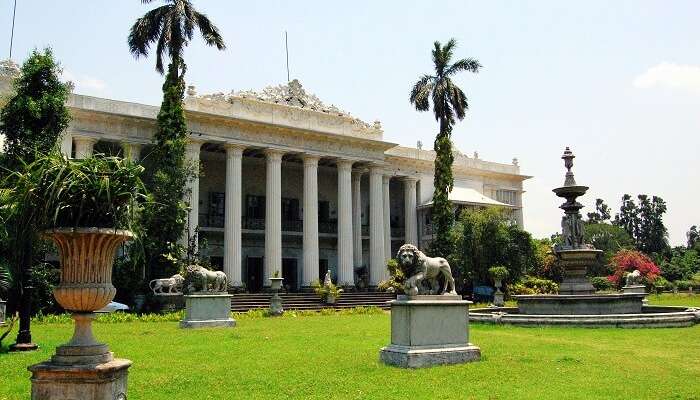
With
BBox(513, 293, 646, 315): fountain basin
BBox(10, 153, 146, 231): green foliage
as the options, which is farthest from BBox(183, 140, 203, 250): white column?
BBox(10, 153, 146, 231): green foliage

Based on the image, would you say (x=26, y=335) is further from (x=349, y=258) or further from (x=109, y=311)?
(x=349, y=258)

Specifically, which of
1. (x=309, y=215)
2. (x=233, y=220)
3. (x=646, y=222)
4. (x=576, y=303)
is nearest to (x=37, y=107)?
(x=233, y=220)

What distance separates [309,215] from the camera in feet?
108

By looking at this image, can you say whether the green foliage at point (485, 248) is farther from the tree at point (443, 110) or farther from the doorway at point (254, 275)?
the doorway at point (254, 275)

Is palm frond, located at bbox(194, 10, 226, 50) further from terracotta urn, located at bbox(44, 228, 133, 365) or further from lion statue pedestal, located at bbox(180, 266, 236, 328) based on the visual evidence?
terracotta urn, located at bbox(44, 228, 133, 365)

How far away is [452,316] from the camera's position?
9.70 m

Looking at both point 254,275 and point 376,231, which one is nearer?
point 376,231

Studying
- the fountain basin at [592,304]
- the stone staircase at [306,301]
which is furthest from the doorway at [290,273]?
the fountain basin at [592,304]

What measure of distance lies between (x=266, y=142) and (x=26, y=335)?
21.0m

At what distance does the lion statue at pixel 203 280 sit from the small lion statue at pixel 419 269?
31.9ft

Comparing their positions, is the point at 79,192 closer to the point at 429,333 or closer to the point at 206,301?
the point at 429,333

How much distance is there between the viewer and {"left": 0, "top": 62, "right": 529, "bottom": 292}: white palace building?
29.7 metres

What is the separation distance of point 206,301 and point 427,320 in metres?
9.91

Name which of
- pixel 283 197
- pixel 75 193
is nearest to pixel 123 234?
pixel 75 193
